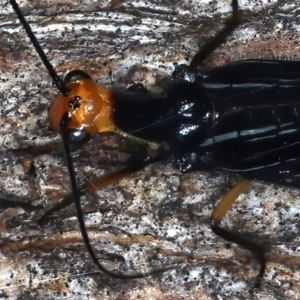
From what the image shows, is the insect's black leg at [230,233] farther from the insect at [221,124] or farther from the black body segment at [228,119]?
the black body segment at [228,119]

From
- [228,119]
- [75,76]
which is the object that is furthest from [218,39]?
[75,76]

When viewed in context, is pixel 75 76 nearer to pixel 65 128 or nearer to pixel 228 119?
pixel 65 128

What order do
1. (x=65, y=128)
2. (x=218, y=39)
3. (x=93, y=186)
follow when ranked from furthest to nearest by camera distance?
1. (x=218, y=39)
2. (x=93, y=186)
3. (x=65, y=128)

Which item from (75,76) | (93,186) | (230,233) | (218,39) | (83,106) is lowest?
(230,233)

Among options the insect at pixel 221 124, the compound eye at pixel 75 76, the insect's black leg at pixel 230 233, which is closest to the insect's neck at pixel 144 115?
the insect at pixel 221 124

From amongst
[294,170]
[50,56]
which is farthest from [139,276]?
[50,56]

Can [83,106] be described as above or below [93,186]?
above

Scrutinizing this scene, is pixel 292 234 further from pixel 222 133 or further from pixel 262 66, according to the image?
pixel 262 66
